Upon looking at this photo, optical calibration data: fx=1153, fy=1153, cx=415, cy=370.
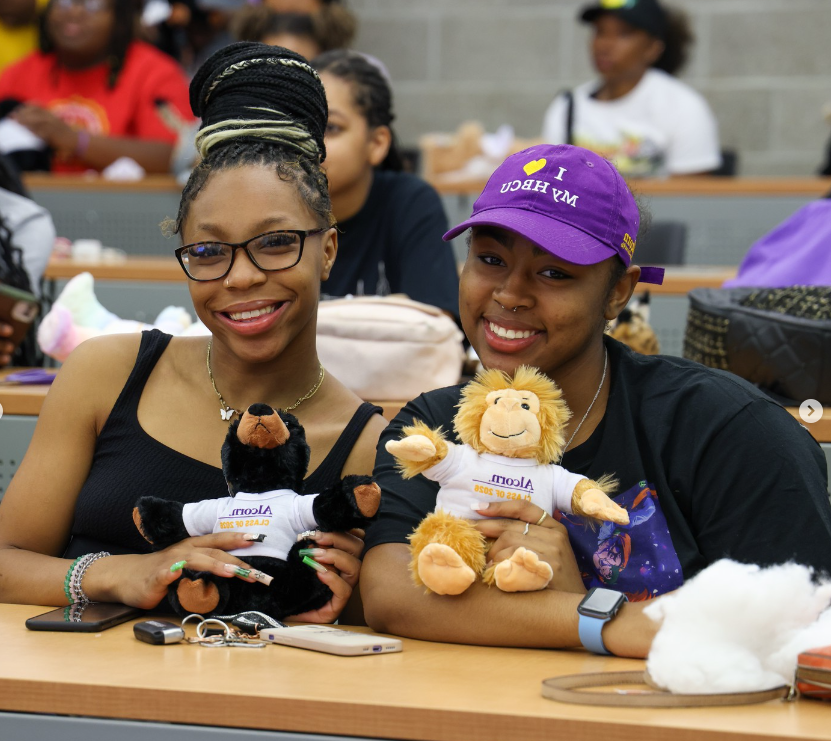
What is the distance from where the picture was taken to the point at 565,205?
1.74 metres

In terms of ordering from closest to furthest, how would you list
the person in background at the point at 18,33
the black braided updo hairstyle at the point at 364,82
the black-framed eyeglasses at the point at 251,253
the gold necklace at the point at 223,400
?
1. the black-framed eyeglasses at the point at 251,253
2. the gold necklace at the point at 223,400
3. the black braided updo hairstyle at the point at 364,82
4. the person in background at the point at 18,33

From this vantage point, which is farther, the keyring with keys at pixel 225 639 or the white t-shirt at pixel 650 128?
the white t-shirt at pixel 650 128

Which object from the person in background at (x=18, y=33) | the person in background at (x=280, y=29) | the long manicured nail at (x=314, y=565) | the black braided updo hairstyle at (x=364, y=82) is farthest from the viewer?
the person in background at (x=18, y=33)

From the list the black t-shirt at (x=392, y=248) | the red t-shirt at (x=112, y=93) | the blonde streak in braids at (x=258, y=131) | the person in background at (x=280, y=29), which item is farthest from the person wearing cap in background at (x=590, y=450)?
the red t-shirt at (x=112, y=93)

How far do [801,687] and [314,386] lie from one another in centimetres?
105

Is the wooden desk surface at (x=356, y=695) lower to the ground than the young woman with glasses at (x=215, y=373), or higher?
lower

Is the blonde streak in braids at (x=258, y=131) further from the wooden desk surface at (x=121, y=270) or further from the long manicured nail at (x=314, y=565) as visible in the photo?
the wooden desk surface at (x=121, y=270)

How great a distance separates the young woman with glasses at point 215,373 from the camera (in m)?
1.95

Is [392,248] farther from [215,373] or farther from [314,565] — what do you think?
[314,565]

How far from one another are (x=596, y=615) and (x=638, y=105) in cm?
549

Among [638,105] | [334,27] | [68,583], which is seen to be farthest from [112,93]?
[68,583]

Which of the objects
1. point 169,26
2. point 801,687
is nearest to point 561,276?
point 801,687

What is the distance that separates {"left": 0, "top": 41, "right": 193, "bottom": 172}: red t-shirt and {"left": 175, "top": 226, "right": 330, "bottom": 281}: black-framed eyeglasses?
15.1ft

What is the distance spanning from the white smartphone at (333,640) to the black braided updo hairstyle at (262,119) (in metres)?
0.77
